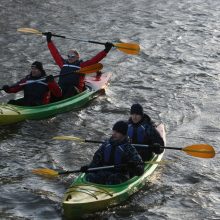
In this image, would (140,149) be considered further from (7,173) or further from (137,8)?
(137,8)

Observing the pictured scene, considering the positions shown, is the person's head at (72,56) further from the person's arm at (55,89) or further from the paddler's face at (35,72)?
the paddler's face at (35,72)

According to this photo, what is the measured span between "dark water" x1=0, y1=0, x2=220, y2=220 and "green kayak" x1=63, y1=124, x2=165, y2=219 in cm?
25

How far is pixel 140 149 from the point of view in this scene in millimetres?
11648

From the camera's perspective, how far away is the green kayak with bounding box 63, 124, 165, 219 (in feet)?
31.7

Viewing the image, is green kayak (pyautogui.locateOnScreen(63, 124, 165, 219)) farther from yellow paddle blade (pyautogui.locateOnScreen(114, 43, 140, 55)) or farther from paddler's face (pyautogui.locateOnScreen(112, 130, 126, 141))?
yellow paddle blade (pyautogui.locateOnScreen(114, 43, 140, 55))

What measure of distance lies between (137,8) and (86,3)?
7.19 ft

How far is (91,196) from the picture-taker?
388 inches

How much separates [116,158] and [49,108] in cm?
429

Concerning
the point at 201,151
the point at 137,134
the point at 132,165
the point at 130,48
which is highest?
the point at 130,48

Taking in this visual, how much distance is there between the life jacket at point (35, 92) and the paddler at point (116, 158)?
4.00 m

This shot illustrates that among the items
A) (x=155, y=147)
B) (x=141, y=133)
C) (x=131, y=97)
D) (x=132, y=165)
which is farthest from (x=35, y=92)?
(x=132, y=165)

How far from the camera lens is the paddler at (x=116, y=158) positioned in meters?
10.4

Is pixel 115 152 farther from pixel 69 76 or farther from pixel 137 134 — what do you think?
pixel 69 76

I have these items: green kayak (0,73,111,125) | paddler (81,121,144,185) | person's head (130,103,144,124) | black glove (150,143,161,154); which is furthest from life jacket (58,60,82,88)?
paddler (81,121,144,185)
